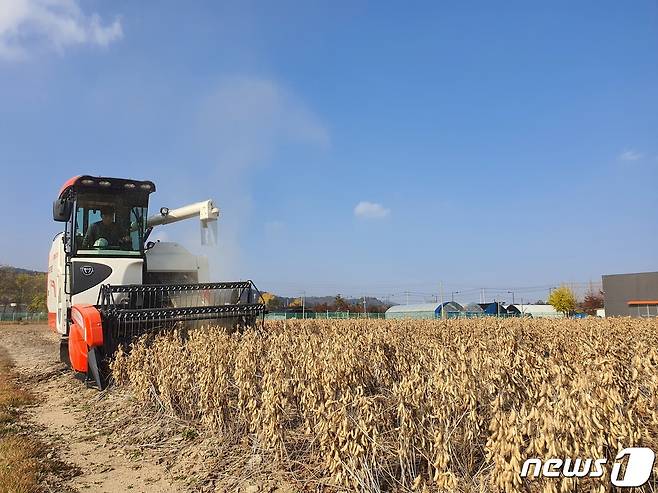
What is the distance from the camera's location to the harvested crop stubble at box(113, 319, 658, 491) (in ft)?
9.15

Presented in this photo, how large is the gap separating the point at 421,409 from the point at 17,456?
4065 millimetres

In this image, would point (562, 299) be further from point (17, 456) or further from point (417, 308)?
point (17, 456)

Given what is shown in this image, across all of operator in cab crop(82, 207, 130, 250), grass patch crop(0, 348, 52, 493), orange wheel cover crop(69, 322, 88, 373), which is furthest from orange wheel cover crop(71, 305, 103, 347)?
operator in cab crop(82, 207, 130, 250)

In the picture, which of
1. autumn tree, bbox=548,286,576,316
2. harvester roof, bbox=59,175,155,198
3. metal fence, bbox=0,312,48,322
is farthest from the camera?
autumn tree, bbox=548,286,576,316

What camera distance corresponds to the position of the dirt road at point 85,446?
4422 mm

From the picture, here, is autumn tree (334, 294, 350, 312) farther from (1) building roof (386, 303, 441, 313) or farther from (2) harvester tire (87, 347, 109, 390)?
(2) harvester tire (87, 347, 109, 390)

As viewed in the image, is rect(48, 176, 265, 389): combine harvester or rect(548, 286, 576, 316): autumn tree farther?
rect(548, 286, 576, 316): autumn tree

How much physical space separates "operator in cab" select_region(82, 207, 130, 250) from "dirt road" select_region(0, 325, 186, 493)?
271 cm

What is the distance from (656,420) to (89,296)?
356 inches

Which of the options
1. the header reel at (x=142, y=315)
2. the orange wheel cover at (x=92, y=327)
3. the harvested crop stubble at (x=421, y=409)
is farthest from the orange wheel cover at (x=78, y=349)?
the harvested crop stubble at (x=421, y=409)

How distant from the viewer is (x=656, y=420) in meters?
3.11

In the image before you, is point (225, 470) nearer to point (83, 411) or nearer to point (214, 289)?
point (83, 411)

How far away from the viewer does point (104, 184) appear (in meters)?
9.73

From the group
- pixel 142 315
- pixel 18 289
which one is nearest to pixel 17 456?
pixel 142 315
